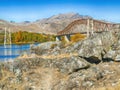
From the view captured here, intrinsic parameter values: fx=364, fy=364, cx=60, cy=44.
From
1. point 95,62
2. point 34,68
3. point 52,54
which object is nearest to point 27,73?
point 34,68

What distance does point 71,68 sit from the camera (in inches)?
1513

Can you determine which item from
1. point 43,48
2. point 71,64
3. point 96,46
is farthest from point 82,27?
point 71,64

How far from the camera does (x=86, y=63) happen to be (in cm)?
3831

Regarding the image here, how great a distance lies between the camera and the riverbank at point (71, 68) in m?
36.0

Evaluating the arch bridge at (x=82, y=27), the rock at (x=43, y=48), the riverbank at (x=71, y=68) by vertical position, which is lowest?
the riverbank at (x=71, y=68)

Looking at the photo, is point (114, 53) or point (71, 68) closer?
point (114, 53)

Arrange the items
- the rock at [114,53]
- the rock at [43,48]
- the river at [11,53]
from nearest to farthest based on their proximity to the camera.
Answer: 1. the rock at [114,53]
2. the rock at [43,48]
3. the river at [11,53]

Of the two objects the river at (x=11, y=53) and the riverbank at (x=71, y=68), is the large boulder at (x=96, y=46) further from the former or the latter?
the river at (x=11, y=53)

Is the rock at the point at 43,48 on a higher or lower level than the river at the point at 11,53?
higher

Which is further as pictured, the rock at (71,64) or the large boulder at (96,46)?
the large boulder at (96,46)

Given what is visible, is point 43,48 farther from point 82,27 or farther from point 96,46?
point 82,27

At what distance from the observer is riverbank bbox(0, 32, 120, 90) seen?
118 ft

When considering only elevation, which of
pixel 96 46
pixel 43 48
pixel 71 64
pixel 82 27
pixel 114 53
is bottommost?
pixel 71 64

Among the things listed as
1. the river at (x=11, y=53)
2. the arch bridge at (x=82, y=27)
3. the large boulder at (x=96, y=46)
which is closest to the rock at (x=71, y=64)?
the large boulder at (x=96, y=46)
